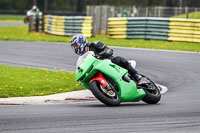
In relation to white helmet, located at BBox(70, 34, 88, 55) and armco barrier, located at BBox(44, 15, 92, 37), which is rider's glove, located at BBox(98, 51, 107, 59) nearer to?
white helmet, located at BBox(70, 34, 88, 55)

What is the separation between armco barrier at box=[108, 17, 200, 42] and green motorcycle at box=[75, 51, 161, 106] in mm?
15389

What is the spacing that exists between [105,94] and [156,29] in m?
17.2

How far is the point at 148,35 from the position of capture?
2702 centimetres

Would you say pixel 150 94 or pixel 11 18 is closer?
pixel 150 94

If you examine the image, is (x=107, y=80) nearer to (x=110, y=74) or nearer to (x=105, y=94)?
(x=110, y=74)

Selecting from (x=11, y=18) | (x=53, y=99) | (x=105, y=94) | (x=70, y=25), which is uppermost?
(x=70, y=25)

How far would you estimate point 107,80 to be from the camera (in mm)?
9828

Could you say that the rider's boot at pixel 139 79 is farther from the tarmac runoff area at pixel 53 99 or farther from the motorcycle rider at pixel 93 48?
the tarmac runoff area at pixel 53 99

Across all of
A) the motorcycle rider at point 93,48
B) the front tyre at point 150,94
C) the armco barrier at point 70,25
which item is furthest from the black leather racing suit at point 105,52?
the armco barrier at point 70,25

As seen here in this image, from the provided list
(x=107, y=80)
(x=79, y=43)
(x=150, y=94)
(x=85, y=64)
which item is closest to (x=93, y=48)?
(x=79, y=43)

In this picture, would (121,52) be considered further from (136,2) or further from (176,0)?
(136,2)

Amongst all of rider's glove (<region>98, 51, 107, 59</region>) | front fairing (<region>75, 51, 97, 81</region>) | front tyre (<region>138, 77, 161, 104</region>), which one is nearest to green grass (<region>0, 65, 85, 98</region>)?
front fairing (<region>75, 51, 97, 81</region>)

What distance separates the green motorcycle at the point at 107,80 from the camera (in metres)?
9.54

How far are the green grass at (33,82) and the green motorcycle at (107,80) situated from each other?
2.14 m
